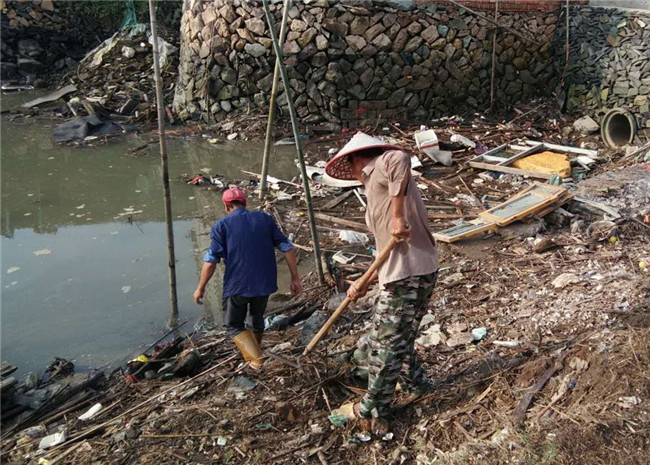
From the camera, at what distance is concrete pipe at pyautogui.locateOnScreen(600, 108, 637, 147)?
10.0 meters

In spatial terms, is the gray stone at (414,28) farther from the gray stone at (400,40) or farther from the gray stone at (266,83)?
the gray stone at (266,83)

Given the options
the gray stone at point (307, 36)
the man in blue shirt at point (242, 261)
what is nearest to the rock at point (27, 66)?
the gray stone at point (307, 36)

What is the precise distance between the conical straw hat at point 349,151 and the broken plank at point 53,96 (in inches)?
495

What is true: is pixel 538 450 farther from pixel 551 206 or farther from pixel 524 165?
pixel 524 165

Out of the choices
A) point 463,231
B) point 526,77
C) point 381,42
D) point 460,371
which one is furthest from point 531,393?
point 526,77

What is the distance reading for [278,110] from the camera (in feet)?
37.5

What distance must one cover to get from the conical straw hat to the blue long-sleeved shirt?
3.14 ft

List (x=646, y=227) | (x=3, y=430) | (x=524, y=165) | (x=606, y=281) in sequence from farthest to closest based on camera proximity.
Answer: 1. (x=524, y=165)
2. (x=646, y=227)
3. (x=606, y=281)
4. (x=3, y=430)

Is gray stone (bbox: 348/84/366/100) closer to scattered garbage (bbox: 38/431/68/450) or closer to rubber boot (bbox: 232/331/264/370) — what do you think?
rubber boot (bbox: 232/331/264/370)

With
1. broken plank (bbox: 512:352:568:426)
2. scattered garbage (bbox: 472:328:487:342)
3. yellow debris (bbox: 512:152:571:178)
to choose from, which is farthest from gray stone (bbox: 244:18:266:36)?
Answer: broken plank (bbox: 512:352:568:426)

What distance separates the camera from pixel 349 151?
3.15 metres

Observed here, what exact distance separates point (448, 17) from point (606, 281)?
26.3ft

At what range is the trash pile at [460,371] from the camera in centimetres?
310

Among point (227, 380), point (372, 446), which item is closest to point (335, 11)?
point (227, 380)
